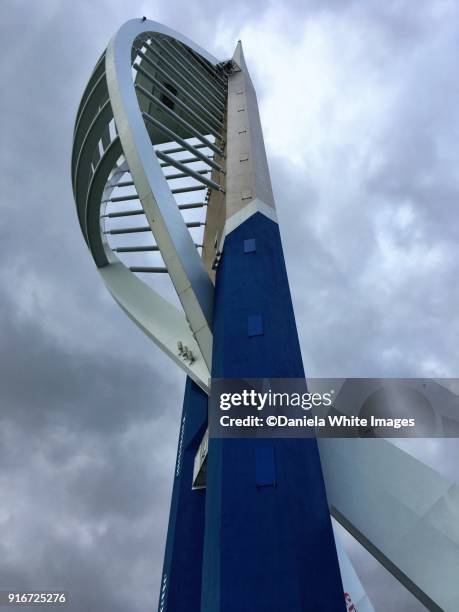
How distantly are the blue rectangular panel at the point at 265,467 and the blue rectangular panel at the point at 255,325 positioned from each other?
8.79 feet

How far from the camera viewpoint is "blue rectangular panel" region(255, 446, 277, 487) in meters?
7.95

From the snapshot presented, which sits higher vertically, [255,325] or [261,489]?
[255,325]

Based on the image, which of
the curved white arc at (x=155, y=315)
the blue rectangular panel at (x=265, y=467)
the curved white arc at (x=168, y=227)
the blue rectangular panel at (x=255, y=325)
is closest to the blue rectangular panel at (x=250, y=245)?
the curved white arc at (x=168, y=227)

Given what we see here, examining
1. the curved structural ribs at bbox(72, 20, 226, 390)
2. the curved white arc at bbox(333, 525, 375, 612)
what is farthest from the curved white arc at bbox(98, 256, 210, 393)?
the curved white arc at bbox(333, 525, 375, 612)

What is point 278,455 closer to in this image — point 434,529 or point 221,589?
point 221,589

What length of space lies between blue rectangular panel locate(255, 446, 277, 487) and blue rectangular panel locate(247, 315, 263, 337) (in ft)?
8.79

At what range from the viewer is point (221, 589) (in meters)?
6.91

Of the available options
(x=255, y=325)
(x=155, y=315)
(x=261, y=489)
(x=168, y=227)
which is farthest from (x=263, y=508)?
(x=155, y=315)

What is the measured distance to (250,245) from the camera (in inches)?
481

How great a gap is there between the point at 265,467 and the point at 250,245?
6080 millimetres

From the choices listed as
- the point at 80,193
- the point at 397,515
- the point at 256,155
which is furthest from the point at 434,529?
the point at 80,193

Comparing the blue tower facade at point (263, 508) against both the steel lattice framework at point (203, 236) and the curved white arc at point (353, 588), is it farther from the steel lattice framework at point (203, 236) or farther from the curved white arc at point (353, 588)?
the curved white arc at point (353, 588)

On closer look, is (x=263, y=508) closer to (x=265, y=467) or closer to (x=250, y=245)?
(x=265, y=467)

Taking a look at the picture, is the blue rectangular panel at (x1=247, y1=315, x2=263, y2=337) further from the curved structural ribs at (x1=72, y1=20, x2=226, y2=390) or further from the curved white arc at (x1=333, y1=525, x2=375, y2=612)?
the curved white arc at (x1=333, y1=525, x2=375, y2=612)
